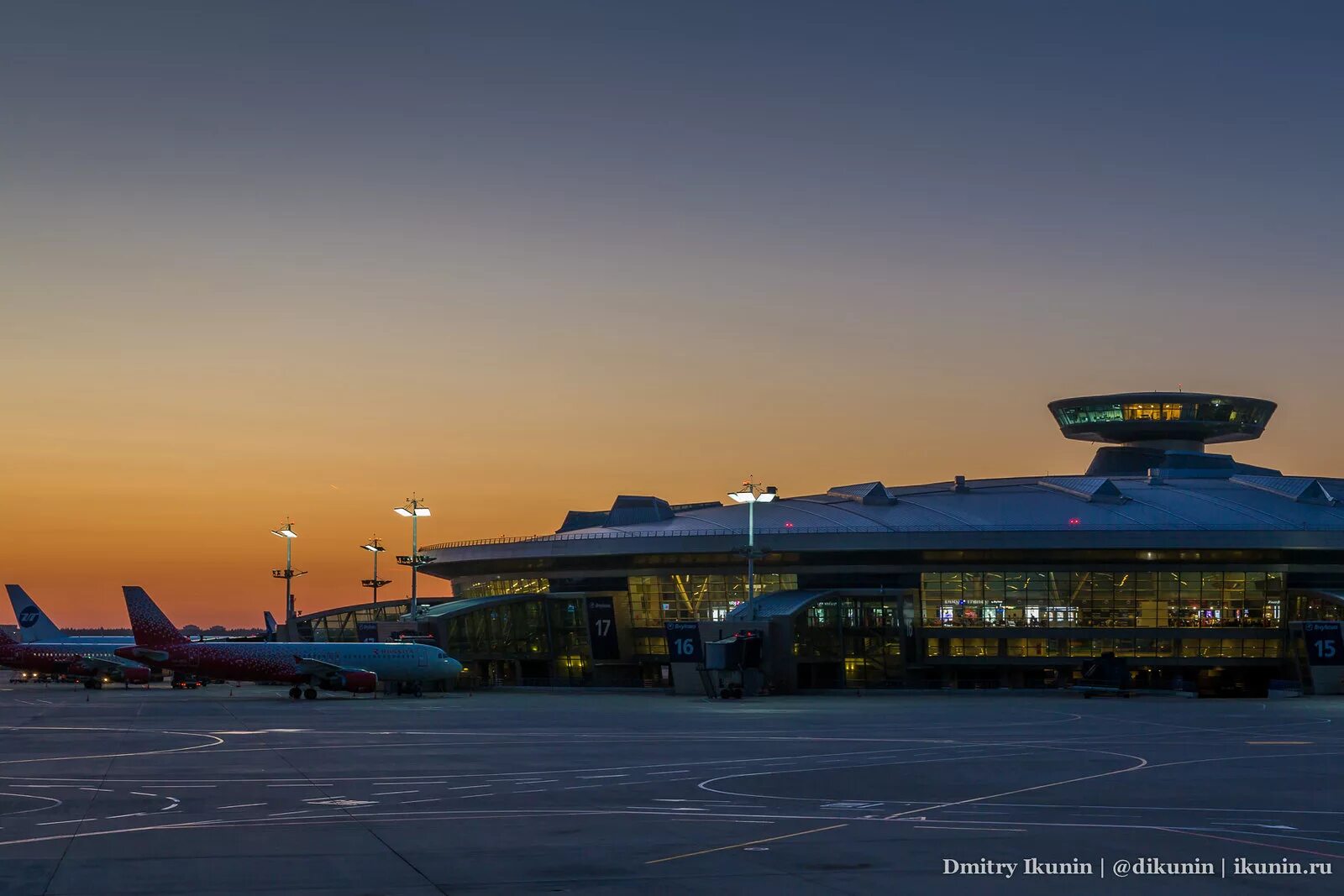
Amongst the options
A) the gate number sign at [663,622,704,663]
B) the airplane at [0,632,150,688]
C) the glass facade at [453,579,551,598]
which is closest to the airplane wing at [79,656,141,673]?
the airplane at [0,632,150,688]

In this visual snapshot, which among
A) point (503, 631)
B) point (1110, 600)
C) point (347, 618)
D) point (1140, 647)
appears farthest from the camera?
point (347, 618)

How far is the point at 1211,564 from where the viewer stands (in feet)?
383

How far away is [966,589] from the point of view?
119m

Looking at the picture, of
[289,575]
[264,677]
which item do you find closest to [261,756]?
[264,677]

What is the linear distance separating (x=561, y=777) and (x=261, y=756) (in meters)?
11.9

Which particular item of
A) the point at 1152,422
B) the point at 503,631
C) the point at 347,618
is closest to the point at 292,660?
the point at 503,631

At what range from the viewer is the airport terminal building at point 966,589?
116 meters

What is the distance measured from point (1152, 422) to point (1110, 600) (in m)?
35.7

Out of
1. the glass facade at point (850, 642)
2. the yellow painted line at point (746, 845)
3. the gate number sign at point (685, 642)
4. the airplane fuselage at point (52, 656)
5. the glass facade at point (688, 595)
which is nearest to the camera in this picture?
the yellow painted line at point (746, 845)

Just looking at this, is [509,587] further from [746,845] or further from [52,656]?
[746,845]

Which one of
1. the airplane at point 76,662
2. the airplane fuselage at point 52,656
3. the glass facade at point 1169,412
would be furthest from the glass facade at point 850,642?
the airplane fuselage at point 52,656

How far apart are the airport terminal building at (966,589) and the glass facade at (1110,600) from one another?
139mm

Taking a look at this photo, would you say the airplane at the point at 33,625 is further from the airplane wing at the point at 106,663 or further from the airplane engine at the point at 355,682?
the airplane engine at the point at 355,682

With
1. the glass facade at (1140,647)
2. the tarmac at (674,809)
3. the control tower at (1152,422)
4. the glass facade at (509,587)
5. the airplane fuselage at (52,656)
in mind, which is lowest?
the tarmac at (674,809)
